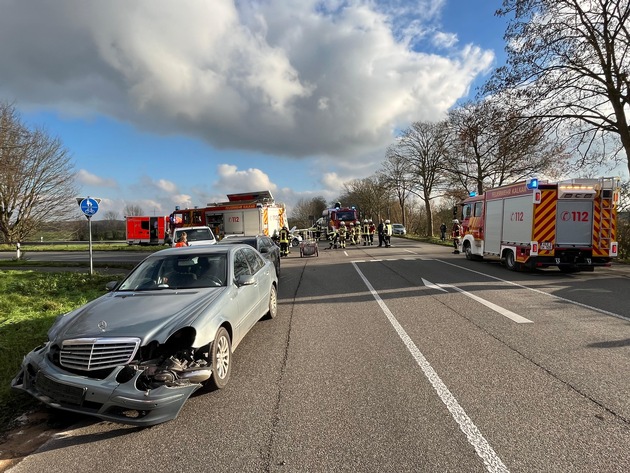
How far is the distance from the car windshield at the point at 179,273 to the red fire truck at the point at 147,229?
33668mm

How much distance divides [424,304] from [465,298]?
1.16m

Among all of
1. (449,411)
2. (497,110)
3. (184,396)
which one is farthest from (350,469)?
(497,110)

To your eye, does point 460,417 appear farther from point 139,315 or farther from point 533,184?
point 533,184

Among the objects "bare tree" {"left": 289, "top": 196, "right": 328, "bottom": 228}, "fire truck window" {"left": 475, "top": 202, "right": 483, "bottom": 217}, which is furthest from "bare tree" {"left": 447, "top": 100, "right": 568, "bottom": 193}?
"bare tree" {"left": 289, "top": 196, "right": 328, "bottom": 228}

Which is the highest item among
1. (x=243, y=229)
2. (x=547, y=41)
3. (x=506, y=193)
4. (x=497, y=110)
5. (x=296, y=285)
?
(x=547, y=41)

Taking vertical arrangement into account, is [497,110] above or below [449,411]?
above

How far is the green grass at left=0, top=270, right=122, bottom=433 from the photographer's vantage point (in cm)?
406

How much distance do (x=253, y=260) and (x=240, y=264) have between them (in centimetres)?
93

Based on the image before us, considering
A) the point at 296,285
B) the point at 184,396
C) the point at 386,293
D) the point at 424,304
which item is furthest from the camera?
Answer: the point at 296,285

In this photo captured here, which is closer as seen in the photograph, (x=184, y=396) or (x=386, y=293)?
(x=184, y=396)

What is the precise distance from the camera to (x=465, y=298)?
8555 mm

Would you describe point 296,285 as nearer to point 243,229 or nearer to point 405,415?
point 405,415

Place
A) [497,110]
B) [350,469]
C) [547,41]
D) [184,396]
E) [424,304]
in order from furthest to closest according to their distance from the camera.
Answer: [497,110] < [547,41] < [424,304] < [184,396] < [350,469]

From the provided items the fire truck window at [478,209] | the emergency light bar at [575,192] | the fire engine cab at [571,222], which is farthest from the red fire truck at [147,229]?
the emergency light bar at [575,192]
